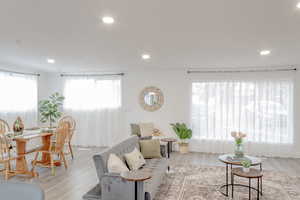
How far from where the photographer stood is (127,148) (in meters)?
3.61

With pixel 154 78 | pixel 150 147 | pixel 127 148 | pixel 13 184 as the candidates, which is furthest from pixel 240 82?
pixel 13 184

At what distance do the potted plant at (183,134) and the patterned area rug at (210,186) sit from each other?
138 centimetres

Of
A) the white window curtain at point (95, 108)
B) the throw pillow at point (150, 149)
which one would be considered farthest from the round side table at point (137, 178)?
the white window curtain at point (95, 108)

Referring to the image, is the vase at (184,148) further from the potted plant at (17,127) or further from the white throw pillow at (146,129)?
the potted plant at (17,127)

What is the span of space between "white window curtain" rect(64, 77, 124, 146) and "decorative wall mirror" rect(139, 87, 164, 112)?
29.6 inches

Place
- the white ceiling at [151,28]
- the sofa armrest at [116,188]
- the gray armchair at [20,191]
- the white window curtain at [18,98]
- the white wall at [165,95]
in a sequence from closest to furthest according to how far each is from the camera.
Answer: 1. the gray armchair at [20,191]
2. the white ceiling at [151,28]
3. the sofa armrest at [116,188]
4. the white window curtain at [18,98]
5. the white wall at [165,95]

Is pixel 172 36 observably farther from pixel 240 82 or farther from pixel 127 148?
pixel 240 82

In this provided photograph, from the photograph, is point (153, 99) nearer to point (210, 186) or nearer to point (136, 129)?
point (136, 129)

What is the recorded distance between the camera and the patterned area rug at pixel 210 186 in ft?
10.7

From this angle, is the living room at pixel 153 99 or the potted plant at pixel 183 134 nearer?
the living room at pixel 153 99

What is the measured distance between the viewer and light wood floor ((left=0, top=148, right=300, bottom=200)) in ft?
11.4

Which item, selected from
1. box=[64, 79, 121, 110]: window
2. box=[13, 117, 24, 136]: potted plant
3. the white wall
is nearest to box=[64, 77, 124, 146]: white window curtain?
box=[64, 79, 121, 110]: window

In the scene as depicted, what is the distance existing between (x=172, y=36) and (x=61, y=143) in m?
3.15

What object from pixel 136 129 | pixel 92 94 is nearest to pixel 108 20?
pixel 136 129
